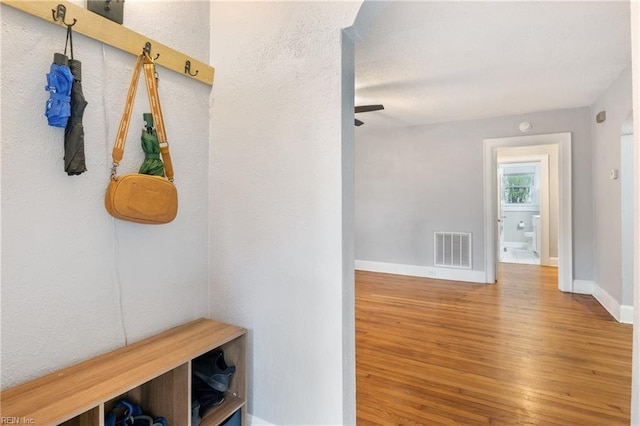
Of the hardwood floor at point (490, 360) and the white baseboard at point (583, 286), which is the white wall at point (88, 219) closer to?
the hardwood floor at point (490, 360)

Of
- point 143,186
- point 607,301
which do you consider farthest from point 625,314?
point 143,186

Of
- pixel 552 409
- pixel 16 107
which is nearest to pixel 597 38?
pixel 552 409

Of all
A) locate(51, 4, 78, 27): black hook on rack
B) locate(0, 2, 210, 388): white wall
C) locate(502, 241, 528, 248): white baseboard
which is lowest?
locate(502, 241, 528, 248): white baseboard

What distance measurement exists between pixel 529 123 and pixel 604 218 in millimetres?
1545

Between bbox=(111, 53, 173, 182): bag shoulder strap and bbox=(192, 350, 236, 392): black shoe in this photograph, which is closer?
bbox=(111, 53, 173, 182): bag shoulder strap

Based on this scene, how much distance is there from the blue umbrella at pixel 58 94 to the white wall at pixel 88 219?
0.26ft

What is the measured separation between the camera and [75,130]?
1.08 metres

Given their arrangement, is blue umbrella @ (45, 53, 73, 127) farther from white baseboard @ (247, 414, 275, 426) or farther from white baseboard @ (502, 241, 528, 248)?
white baseboard @ (502, 241, 528, 248)

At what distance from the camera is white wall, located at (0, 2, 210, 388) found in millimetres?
1017

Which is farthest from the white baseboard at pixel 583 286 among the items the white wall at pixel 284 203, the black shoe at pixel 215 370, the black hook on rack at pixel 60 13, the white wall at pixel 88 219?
the black hook on rack at pixel 60 13

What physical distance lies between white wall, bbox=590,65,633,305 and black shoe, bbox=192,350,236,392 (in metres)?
3.68

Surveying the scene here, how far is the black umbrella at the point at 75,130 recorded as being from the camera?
1080 mm

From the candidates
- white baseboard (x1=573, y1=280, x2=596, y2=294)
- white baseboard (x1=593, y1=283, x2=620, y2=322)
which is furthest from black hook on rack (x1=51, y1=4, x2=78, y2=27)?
white baseboard (x1=573, y1=280, x2=596, y2=294)

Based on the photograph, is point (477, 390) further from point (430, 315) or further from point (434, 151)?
point (434, 151)
